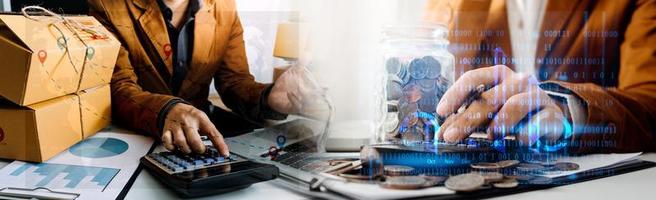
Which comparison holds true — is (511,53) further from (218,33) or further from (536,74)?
(218,33)

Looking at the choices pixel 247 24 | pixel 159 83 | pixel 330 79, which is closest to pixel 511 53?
pixel 330 79

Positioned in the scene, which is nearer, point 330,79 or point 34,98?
point 34,98

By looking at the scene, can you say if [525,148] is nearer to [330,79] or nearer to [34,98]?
[330,79]

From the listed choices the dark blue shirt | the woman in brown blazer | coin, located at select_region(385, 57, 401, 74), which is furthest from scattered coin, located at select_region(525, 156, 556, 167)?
the dark blue shirt

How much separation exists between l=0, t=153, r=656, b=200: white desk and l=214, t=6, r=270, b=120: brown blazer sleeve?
14cm

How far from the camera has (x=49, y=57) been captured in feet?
2.22

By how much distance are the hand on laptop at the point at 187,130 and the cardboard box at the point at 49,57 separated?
0.37 feet

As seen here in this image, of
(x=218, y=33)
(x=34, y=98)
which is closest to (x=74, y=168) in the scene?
(x=34, y=98)

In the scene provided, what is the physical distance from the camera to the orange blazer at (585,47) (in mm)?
808

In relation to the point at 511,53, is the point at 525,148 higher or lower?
lower

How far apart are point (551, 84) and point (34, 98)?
2.30 ft

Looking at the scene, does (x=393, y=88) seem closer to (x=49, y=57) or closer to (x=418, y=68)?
(x=418, y=68)

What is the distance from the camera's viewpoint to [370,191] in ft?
2.13

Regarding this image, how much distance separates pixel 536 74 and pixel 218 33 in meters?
0.47
